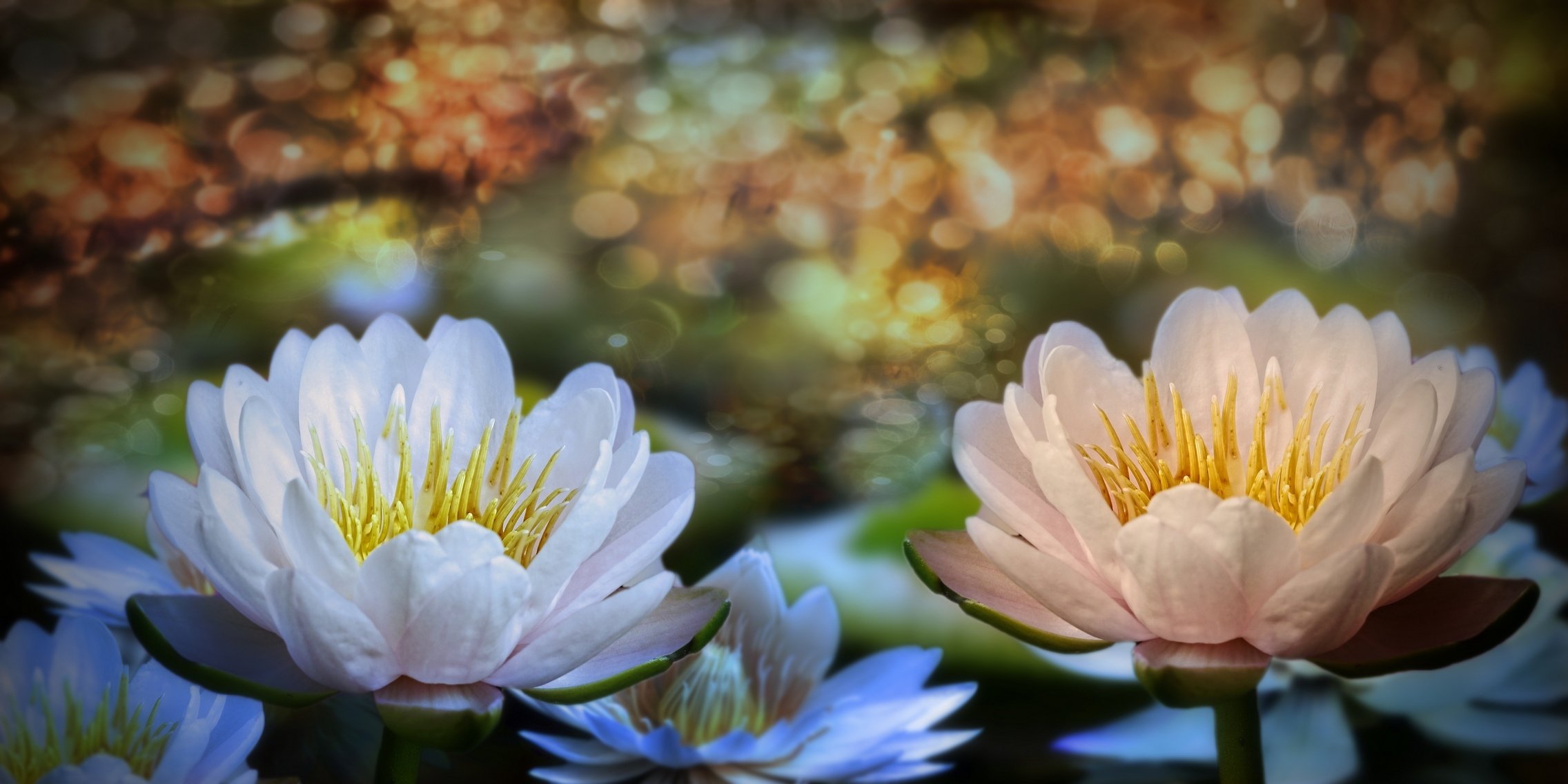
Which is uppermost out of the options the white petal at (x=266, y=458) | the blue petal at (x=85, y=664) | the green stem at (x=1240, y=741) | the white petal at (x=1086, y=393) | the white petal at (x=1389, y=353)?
the white petal at (x=1389, y=353)

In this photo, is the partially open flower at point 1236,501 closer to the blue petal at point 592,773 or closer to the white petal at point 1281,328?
the white petal at point 1281,328

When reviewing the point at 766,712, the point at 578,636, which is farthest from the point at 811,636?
the point at 578,636

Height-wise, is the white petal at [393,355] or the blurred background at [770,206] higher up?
the blurred background at [770,206]

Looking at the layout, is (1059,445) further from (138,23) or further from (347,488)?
(138,23)

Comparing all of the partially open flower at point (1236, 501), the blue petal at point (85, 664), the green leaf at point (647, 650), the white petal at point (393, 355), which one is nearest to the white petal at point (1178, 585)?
the partially open flower at point (1236, 501)

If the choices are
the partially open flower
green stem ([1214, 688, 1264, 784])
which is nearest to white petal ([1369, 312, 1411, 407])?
the partially open flower

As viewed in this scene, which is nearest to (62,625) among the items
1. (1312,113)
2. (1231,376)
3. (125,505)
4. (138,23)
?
(125,505)
